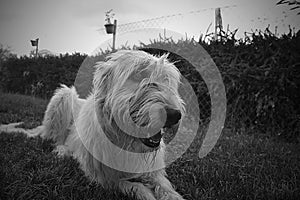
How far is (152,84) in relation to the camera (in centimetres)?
214

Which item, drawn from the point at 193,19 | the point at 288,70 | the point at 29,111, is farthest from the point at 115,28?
the point at 288,70

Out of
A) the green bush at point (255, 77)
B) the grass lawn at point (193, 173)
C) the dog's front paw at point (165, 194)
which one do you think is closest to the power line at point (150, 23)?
the green bush at point (255, 77)

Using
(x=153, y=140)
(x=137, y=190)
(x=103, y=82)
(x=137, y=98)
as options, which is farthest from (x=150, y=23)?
(x=137, y=190)

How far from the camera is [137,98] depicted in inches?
80.7

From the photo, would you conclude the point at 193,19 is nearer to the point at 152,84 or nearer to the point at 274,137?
the point at 274,137

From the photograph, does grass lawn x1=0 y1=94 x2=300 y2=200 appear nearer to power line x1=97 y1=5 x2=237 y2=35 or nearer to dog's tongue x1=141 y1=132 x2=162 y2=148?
dog's tongue x1=141 y1=132 x2=162 y2=148

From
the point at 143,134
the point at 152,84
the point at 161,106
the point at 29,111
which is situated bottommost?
Result: the point at 29,111

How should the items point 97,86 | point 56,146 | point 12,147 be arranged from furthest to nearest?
1. point 56,146
2. point 12,147
3. point 97,86

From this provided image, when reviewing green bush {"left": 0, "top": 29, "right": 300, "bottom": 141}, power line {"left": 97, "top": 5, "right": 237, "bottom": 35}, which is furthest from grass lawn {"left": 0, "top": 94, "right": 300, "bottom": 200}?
power line {"left": 97, "top": 5, "right": 237, "bottom": 35}

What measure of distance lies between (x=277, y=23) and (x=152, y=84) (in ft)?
13.9

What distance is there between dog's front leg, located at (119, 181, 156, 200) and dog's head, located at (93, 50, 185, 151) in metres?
0.34

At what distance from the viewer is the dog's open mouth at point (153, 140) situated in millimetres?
2049

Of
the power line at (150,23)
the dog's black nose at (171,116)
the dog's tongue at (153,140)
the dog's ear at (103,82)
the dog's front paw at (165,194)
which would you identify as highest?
the power line at (150,23)

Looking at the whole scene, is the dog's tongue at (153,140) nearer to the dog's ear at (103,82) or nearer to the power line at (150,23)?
the dog's ear at (103,82)
